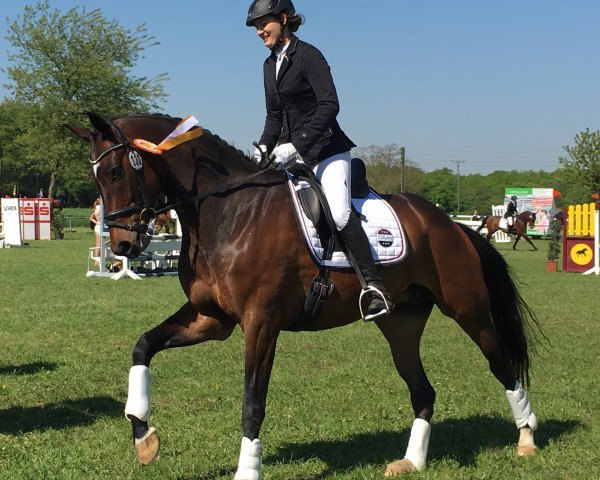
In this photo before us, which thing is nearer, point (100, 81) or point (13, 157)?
point (100, 81)

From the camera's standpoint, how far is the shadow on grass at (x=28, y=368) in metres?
8.66

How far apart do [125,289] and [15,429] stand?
35.5 ft

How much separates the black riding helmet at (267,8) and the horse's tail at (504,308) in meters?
2.40

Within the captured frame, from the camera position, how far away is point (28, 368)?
887cm

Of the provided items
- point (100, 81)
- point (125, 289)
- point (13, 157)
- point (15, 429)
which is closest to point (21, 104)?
point (100, 81)

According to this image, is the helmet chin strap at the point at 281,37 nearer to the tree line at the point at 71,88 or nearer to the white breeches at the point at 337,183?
the white breeches at the point at 337,183

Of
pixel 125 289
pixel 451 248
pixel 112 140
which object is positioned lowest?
pixel 125 289

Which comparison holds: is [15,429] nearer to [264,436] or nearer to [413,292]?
[264,436]

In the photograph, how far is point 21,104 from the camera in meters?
54.4

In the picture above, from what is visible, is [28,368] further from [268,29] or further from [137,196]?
[268,29]

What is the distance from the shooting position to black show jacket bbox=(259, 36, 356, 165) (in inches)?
203

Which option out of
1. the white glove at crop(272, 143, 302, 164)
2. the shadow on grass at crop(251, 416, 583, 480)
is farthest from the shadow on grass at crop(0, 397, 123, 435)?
the white glove at crop(272, 143, 302, 164)

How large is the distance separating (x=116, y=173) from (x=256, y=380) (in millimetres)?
1551

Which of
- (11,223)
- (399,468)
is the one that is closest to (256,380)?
(399,468)
